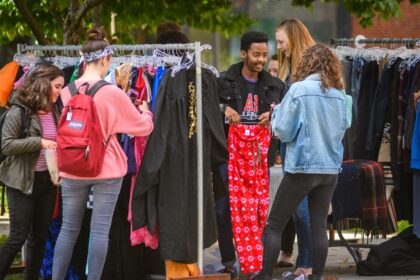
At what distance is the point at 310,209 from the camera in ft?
25.8

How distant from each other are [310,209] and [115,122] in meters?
1.68

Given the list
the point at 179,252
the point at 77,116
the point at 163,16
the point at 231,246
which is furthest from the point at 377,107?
the point at 163,16

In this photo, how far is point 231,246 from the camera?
28.6ft

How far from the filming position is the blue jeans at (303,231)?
28.5ft

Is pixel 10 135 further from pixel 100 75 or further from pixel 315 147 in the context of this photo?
pixel 315 147

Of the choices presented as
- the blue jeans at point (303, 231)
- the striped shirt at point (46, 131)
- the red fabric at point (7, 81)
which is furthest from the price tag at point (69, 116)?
the blue jeans at point (303, 231)

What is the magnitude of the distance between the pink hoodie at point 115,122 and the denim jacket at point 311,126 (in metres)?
1.07

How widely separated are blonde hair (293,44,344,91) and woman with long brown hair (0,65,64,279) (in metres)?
1.87

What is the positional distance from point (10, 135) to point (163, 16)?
6098 millimetres

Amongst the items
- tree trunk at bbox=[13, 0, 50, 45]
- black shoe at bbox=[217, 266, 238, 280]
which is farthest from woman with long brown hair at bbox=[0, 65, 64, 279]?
tree trunk at bbox=[13, 0, 50, 45]

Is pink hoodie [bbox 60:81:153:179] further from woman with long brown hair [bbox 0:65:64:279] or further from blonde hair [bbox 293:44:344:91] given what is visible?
blonde hair [bbox 293:44:344:91]

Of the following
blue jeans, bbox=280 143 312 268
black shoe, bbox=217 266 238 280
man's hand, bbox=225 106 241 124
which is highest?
man's hand, bbox=225 106 241 124

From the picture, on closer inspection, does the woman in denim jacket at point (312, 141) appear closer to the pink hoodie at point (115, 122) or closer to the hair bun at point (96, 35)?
the pink hoodie at point (115, 122)

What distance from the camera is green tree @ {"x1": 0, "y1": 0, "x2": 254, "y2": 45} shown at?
1069cm
